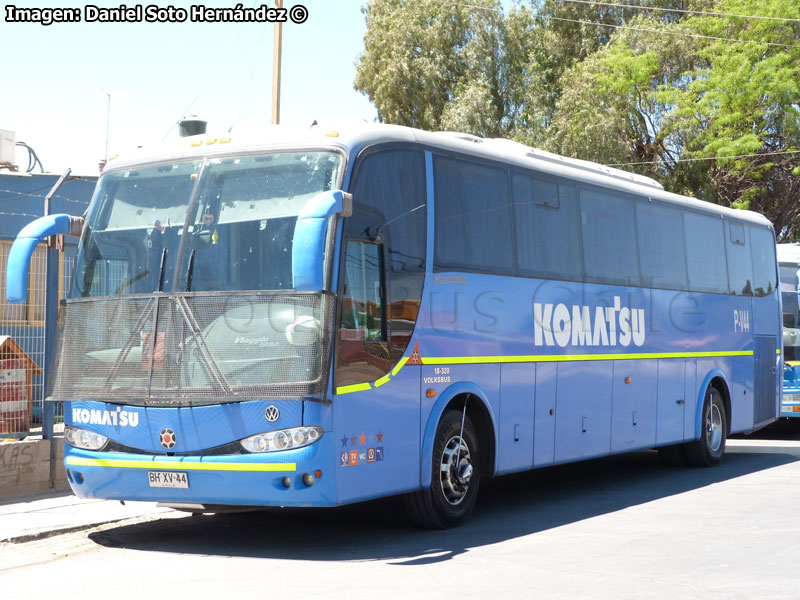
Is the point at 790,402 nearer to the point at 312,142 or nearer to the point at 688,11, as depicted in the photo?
the point at 312,142

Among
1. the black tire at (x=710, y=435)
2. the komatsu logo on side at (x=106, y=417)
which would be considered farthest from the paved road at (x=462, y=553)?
the black tire at (x=710, y=435)

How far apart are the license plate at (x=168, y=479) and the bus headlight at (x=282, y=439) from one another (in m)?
0.59

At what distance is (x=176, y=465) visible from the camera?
8641 mm

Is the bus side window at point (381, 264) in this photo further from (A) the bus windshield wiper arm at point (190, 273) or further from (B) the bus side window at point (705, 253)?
(B) the bus side window at point (705, 253)

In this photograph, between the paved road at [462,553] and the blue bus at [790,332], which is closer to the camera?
the paved road at [462,553]

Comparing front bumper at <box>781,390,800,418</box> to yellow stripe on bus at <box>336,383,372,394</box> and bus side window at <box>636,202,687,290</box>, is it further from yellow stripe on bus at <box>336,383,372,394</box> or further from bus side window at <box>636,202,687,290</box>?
yellow stripe on bus at <box>336,383,372,394</box>

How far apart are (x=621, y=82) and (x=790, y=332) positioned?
60.1 feet

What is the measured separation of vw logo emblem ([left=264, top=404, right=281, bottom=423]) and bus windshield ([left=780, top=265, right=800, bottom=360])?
1413cm

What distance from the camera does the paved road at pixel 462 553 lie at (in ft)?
24.6

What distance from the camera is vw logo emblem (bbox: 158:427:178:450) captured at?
870 centimetres

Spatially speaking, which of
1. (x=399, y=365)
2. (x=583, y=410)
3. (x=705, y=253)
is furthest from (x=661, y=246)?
(x=399, y=365)

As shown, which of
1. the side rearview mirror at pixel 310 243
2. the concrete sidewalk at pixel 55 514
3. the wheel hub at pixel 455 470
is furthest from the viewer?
the wheel hub at pixel 455 470

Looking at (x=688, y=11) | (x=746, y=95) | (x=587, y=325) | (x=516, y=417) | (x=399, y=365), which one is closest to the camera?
(x=399, y=365)

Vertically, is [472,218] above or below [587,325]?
above
